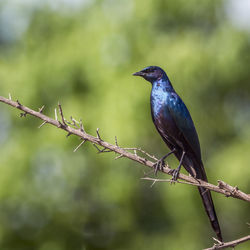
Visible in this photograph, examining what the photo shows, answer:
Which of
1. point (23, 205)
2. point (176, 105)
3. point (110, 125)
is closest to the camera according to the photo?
point (176, 105)

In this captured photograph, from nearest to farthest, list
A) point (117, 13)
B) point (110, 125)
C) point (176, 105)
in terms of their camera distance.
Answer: point (176, 105) < point (110, 125) < point (117, 13)

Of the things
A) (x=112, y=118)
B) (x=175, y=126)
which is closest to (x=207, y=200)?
(x=175, y=126)

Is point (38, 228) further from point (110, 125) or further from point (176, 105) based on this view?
point (176, 105)

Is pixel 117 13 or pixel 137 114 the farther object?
pixel 117 13

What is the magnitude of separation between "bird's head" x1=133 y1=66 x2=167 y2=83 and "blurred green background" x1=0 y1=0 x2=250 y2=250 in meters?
3.94

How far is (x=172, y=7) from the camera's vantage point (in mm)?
10867

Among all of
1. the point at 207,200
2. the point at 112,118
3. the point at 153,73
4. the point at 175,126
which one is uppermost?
the point at 112,118

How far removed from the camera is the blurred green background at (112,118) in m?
9.30

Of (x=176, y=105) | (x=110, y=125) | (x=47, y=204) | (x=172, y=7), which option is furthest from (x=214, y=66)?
(x=176, y=105)

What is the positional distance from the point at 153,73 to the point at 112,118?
4.18 meters

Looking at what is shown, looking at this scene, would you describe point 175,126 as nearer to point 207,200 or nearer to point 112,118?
point 207,200

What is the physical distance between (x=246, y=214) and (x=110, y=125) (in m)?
3.87

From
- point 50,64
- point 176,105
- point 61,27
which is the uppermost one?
point 61,27

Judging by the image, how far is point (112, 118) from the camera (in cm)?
894
